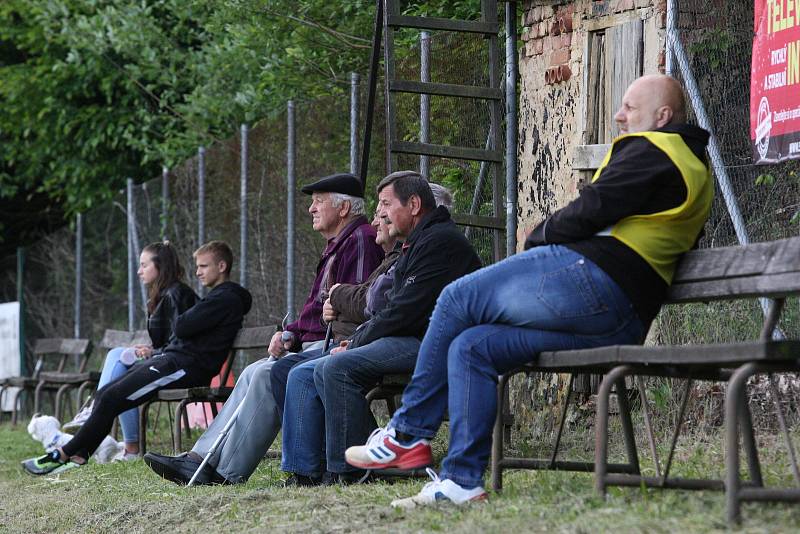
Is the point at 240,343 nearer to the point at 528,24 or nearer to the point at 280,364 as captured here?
the point at 280,364

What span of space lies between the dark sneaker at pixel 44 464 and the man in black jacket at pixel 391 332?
259 centimetres

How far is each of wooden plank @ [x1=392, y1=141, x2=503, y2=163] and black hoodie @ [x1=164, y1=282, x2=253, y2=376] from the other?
4.62 feet

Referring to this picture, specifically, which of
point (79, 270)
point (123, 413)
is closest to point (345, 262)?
point (123, 413)

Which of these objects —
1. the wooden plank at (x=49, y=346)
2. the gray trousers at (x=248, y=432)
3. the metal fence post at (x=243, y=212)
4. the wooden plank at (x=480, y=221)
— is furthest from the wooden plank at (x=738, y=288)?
the wooden plank at (x=49, y=346)

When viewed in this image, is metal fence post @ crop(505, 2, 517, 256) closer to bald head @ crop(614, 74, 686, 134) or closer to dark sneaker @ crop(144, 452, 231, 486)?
dark sneaker @ crop(144, 452, 231, 486)

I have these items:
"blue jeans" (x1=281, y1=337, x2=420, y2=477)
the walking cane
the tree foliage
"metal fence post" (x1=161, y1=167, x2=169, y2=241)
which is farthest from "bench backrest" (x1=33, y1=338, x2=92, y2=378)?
"blue jeans" (x1=281, y1=337, x2=420, y2=477)

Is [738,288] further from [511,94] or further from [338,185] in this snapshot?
[511,94]

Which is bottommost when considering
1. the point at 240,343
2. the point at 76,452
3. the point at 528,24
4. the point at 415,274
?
the point at 76,452

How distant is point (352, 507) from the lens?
520 cm

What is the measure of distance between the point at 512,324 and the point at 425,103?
156 inches

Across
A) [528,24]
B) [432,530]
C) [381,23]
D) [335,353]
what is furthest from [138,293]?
[432,530]

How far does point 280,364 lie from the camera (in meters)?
6.89

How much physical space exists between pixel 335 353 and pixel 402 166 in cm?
272

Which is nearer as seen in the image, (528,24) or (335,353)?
(335,353)
